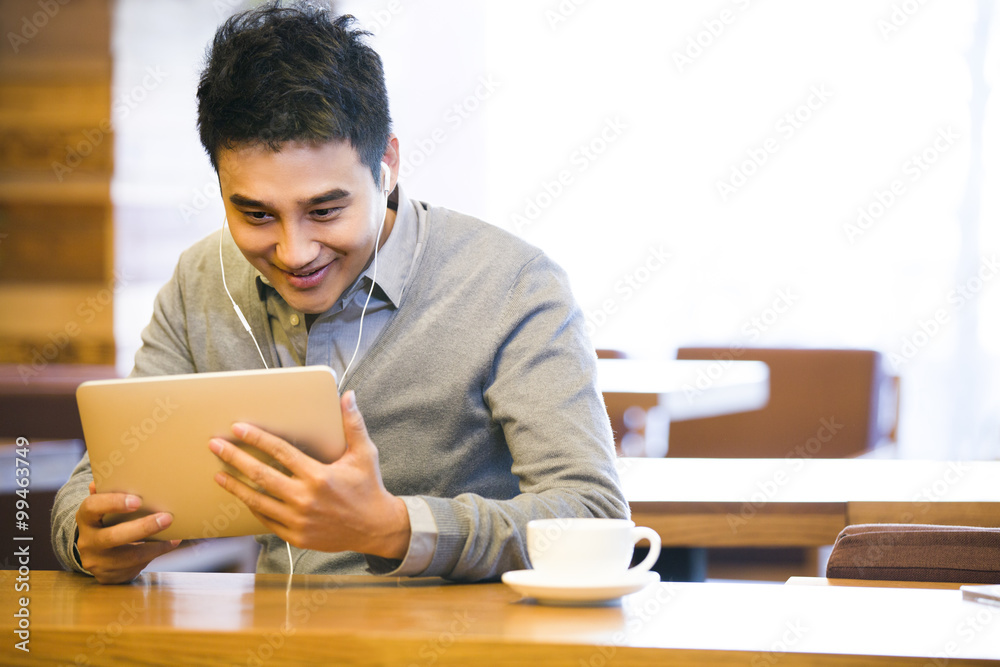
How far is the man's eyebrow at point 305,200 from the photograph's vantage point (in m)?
1.15

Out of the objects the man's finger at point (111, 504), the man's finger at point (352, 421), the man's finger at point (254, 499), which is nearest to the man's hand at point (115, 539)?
the man's finger at point (111, 504)

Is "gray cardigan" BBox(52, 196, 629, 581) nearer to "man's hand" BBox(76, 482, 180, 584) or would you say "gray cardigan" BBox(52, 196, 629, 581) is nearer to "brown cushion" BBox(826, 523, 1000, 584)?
"man's hand" BBox(76, 482, 180, 584)

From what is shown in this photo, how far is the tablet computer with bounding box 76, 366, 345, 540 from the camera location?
2.87 feet

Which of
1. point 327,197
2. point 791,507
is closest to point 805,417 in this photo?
point 791,507

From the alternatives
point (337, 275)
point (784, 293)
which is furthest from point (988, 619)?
point (784, 293)

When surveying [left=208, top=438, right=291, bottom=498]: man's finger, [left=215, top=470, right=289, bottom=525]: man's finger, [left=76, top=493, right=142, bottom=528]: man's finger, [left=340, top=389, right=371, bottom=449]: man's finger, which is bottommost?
[left=76, top=493, right=142, bottom=528]: man's finger

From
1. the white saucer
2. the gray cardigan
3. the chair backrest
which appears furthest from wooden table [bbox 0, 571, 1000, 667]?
the chair backrest

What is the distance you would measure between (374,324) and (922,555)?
730 millimetres

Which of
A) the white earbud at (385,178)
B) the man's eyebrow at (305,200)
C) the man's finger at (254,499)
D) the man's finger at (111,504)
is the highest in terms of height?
the white earbud at (385,178)

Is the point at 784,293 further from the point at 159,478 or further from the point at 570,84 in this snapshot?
the point at 159,478

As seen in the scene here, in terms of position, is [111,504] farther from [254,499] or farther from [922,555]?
[922,555]

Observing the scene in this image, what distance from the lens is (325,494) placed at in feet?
2.97

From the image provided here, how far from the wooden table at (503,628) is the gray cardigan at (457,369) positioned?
23cm

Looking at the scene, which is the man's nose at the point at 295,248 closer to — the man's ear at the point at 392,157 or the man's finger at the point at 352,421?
the man's ear at the point at 392,157
